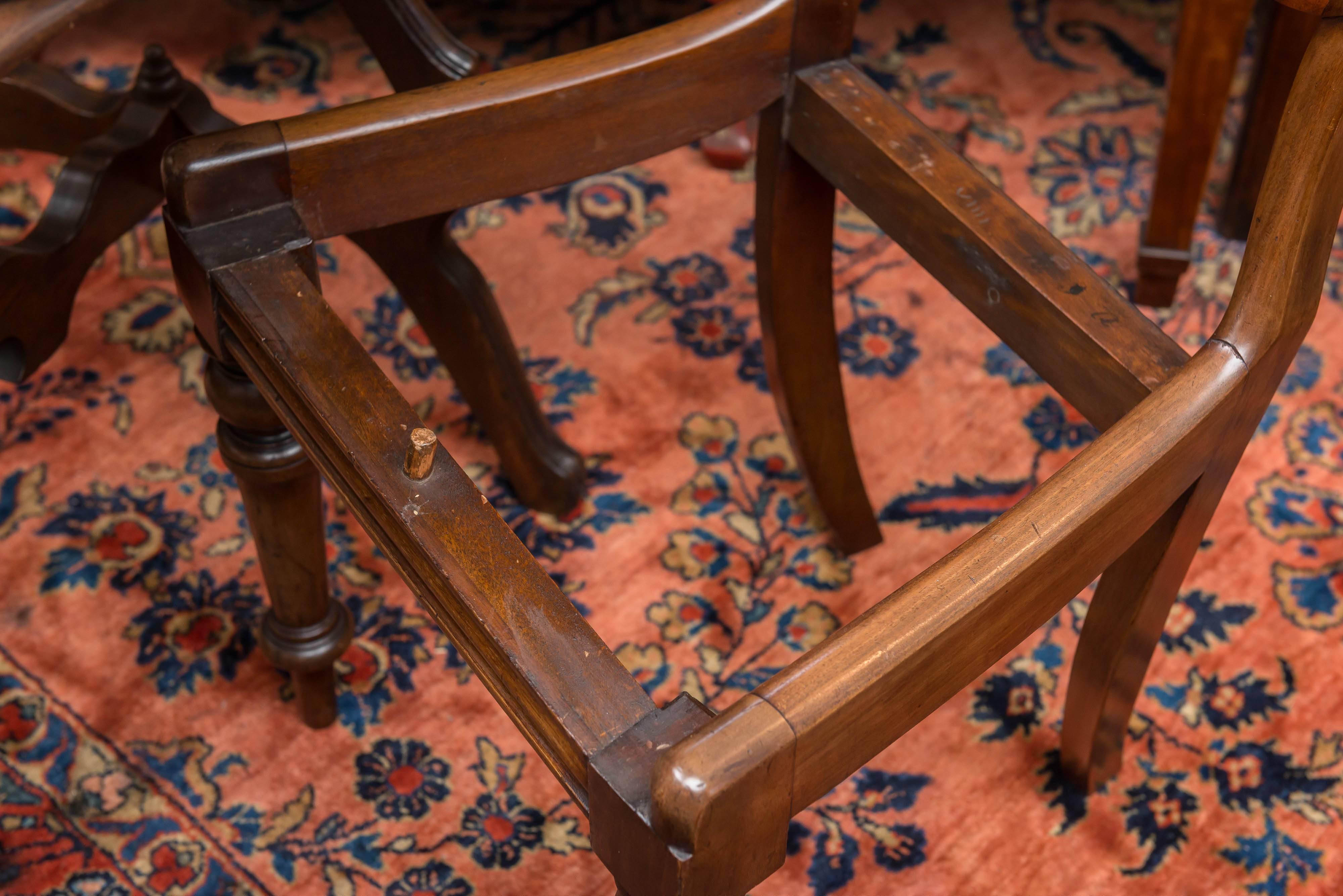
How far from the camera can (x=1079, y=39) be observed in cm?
208

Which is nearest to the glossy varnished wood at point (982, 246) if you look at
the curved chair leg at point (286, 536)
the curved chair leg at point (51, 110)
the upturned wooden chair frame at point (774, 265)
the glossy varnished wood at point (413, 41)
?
the upturned wooden chair frame at point (774, 265)

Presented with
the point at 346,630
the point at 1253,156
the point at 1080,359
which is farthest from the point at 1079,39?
the point at 346,630

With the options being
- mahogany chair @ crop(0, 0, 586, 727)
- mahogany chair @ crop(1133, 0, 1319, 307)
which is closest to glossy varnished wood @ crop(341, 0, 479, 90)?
mahogany chair @ crop(0, 0, 586, 727)

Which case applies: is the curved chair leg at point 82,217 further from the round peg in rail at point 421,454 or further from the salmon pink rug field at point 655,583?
the round peg in rail at point 421,454

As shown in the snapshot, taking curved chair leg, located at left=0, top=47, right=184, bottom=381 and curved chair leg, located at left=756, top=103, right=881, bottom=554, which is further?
curved chair leg, located at left=0, top=47, right=184, bottom=381

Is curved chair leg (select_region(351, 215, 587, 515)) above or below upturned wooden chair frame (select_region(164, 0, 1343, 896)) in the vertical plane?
below

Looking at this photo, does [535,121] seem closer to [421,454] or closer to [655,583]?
[421,454]

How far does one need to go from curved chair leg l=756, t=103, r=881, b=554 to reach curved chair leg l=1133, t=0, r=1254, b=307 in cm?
51

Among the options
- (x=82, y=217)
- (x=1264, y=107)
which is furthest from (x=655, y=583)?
(x=1264, y=107)

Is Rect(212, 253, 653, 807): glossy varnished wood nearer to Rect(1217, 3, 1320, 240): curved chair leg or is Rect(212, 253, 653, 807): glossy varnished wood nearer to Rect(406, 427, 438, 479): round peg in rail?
Rect(406, 427, 438, 479): round peg in rail

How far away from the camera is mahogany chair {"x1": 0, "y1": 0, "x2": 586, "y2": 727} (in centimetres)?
101

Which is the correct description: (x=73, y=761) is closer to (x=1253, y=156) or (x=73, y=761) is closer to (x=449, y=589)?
(x=449, y=589)

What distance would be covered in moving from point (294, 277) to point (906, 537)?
0.77 metres

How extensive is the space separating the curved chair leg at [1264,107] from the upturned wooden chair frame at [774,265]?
62cm
